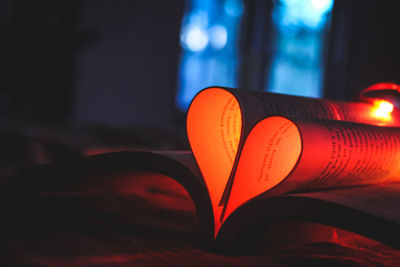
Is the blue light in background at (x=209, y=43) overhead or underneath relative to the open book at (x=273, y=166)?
overhead

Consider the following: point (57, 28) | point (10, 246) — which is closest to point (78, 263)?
point (10, 246)

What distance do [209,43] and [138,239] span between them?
131 inches

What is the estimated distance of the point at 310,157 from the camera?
0.35m

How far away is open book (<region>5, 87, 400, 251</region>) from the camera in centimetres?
32

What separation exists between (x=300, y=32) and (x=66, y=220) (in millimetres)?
3463

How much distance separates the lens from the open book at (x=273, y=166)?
1.05 feet

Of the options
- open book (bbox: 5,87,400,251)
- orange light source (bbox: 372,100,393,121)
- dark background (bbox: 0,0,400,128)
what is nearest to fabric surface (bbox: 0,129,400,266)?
open book (bbox: 5,87,400,251)

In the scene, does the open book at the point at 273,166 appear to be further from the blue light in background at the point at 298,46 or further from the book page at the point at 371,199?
the blue light in background at the point at 298,46

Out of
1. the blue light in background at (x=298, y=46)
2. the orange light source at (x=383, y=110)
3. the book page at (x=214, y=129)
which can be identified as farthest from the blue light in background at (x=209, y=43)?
the book page at (x=214, y=129)

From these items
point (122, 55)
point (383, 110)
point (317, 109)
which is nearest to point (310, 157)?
point (317, 109)

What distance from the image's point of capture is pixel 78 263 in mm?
347

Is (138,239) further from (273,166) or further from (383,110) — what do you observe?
(383,110)

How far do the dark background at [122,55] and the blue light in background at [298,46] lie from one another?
0.12 metres

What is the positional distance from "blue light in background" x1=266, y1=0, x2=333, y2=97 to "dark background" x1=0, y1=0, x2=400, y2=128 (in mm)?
125
